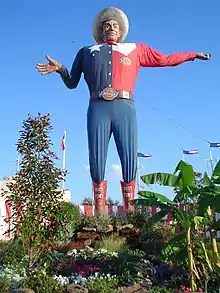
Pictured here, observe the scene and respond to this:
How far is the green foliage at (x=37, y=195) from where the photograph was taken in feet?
29.8

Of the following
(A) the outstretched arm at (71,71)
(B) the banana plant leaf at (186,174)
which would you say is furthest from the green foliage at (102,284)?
(A) the outstretched arm at (71,71)

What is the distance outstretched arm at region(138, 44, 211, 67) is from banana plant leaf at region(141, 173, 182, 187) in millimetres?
6034

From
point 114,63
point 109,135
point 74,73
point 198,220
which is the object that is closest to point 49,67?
point 74,73

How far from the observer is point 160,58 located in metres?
15.2

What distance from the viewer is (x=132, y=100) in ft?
47.9

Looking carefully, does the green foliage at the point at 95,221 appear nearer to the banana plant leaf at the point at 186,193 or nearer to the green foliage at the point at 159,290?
the banana plant leaf at the point at 186,193

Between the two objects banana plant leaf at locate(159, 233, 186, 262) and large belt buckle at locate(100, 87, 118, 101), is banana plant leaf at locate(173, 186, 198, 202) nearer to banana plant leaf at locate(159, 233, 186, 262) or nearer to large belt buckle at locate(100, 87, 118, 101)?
banana plant leaf at locate(159, 233, 186, 262)

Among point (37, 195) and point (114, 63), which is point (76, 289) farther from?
point (114, 63)

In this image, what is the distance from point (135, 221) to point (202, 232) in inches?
144

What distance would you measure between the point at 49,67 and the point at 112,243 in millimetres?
5930

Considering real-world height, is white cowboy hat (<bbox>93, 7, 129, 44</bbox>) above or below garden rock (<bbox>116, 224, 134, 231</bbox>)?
above

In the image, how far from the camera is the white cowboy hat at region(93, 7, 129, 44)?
15013 mm

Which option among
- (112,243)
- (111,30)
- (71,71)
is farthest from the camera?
(71,71)

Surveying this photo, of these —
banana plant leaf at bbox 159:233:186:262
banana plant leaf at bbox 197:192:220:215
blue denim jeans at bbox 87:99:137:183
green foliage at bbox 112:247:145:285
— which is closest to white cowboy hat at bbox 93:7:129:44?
blue denim jeans at bbox 87:99:137:183
